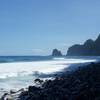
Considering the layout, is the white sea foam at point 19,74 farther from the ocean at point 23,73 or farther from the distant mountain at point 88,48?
the distant mountain at point 88,48

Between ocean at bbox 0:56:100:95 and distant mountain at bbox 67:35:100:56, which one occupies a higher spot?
distant mountain at bbox 67:35:100:56

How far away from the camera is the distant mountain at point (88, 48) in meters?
142

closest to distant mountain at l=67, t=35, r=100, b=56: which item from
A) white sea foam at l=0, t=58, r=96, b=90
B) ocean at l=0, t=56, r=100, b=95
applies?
ocean at l=0, t=56, r=100, b=95

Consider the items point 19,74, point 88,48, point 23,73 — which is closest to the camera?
point 19,74

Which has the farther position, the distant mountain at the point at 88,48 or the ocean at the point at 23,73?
the distant mountain at the point at 88,48

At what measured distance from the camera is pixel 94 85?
37.5 ft

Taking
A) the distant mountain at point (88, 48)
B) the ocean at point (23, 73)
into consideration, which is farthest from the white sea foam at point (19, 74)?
the distant mountain at point (88, 48)

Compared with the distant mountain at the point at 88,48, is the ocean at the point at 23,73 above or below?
below

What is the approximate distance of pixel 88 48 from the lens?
154 m

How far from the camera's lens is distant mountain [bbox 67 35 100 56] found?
142m

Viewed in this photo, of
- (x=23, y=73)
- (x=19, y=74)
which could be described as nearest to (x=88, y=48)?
(x=23, y=73)

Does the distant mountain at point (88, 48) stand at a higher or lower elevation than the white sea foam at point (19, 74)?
higher

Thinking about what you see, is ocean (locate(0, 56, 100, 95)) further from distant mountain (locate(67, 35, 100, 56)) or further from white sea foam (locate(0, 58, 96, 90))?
distant mountain (locate(67, 35, 100, 56))

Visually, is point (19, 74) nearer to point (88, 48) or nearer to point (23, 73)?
point (23, 73)
